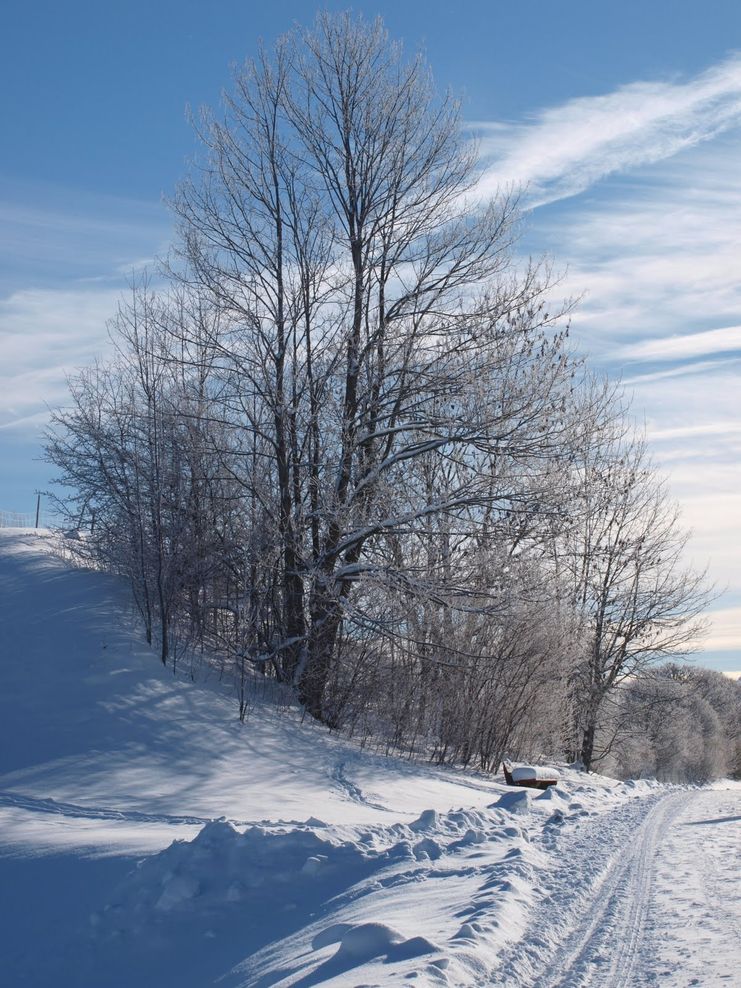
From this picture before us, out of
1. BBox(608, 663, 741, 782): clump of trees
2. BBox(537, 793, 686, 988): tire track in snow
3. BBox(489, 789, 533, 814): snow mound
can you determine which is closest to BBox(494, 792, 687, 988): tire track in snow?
BBox(537, 793, 686, 988): tire track in snow

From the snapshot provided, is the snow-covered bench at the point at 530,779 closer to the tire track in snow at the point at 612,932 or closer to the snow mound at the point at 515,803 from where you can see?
the snow mound at the point at 515,803

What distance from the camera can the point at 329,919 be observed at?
19.2 feet

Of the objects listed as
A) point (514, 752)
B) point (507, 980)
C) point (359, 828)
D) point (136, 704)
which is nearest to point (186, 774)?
point (136, 704)

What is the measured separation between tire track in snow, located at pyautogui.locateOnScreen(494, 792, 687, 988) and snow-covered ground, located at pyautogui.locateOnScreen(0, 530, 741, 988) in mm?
20

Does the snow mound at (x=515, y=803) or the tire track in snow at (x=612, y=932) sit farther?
the snow mound at (x=515, y=803)

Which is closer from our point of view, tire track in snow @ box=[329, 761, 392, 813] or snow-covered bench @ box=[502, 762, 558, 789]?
tire track in snow @ box=[329, 761, 392, 813]

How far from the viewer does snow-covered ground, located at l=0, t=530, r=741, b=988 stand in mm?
4840

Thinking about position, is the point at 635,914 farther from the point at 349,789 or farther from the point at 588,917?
the point at 349,789

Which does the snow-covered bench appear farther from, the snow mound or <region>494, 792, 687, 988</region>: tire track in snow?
<region>494, 792, 687, 988</region>: tire track in snow

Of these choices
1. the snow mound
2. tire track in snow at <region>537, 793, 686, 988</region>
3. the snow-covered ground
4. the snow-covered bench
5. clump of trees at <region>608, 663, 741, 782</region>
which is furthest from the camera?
clump of trees at <region>608, 663, 741, 782</region>

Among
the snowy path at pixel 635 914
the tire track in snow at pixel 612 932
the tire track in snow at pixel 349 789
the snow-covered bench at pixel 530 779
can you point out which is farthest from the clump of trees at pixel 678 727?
the tire track in snow at pixel 612 932

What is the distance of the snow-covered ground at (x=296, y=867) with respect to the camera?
4.84 meters

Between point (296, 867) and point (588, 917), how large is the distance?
2255mm

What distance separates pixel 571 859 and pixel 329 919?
238 centimetres
